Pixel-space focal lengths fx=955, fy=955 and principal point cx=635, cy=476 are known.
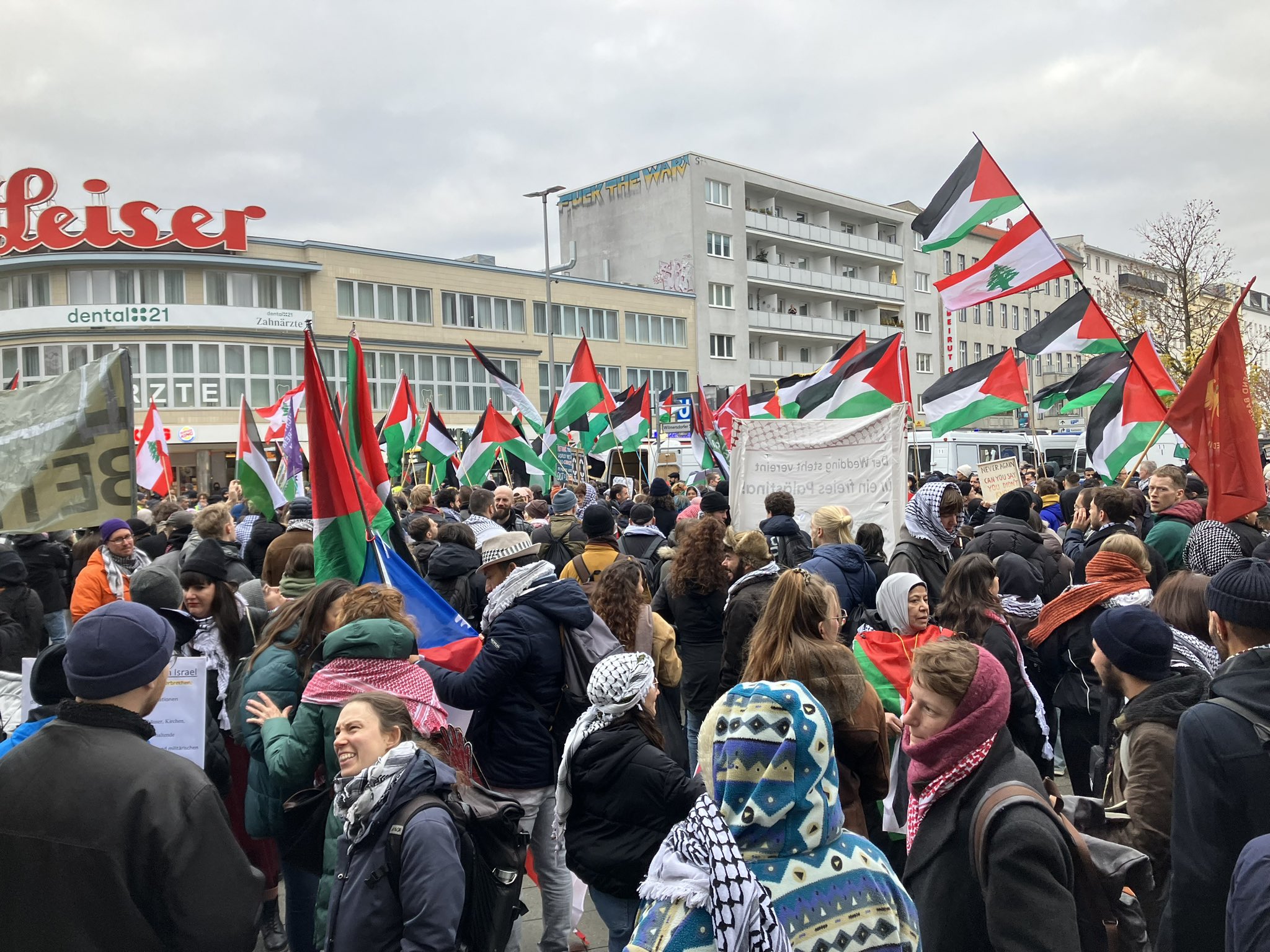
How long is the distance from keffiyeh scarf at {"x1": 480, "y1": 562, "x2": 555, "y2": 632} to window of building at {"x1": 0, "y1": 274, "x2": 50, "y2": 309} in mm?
40343

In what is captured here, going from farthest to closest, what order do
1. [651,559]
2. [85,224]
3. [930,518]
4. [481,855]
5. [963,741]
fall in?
[85,224], [651,559], [930,518], [481,855], [963,741]

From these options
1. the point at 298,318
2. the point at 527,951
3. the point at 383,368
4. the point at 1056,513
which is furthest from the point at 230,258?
the point at 527,951

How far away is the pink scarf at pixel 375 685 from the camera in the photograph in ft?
11.6

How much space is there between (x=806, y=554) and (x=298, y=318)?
36203 millimetres

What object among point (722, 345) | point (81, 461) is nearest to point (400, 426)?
point (81, 461)

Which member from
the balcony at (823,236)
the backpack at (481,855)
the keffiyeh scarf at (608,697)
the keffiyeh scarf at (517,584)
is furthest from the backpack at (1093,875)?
the balcony at (823,236)

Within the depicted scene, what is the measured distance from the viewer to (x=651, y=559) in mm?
8625

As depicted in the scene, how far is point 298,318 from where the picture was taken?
130 ft

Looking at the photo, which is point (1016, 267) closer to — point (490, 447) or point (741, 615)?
point (741, 615)

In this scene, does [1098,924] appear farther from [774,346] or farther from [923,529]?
[774,346]

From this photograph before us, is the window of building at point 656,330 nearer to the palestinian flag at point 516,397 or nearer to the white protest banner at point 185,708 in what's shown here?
the palestinian flag at point 516,397

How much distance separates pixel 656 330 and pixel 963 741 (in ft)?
163

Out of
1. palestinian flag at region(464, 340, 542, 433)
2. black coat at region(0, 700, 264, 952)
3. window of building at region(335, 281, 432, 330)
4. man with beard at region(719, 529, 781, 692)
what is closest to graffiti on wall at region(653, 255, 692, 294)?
window of building at region(335, 281, 432, 330)

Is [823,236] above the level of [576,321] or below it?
above
